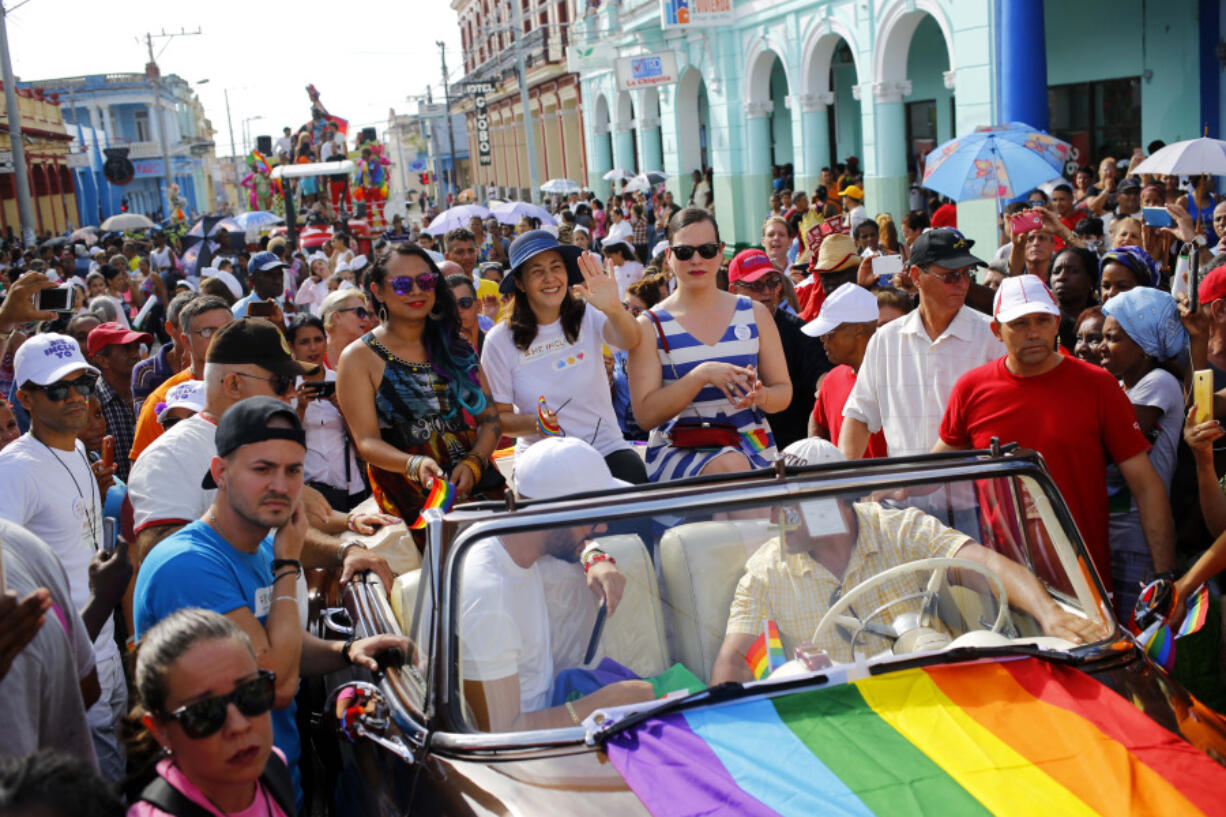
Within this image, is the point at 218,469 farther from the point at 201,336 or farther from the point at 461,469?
the point at 201,336

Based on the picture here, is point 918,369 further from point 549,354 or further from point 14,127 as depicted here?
point 14,127

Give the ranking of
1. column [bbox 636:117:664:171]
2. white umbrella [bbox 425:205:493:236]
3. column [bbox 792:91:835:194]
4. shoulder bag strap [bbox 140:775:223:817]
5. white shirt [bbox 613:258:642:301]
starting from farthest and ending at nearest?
1. column [bbox 636:117:664:171]
2. column [bbox 792:91:835:194]
3. white umbrella [bbox 425:205:493:236]
4. white shirt [bbox 613:258:642:301]
5. shoulder bag strap [bbox 140:775:223:817]

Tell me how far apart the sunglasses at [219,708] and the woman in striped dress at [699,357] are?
2500mm

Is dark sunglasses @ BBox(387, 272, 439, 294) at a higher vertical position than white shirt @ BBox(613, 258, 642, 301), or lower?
higher

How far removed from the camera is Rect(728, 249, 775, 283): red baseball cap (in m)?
7.21

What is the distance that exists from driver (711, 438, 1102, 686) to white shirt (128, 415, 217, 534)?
1954 mm

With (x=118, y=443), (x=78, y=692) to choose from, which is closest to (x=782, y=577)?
(x=78, y=692)

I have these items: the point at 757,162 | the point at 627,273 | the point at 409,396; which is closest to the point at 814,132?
the point at 757,162

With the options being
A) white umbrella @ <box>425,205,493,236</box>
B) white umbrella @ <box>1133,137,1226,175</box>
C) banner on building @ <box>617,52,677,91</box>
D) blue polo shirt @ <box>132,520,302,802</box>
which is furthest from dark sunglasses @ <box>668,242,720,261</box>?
banner on building @ <box>617,52,677,91</box>

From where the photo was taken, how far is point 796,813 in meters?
2.48

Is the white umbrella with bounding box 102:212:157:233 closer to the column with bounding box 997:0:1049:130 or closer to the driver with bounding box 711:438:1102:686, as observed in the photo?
the column with bounding box 997:0:1049:130

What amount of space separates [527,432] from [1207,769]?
10.1 ft

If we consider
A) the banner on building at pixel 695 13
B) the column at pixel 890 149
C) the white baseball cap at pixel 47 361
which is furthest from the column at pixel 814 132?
the white baseball cap at pixel 47 361

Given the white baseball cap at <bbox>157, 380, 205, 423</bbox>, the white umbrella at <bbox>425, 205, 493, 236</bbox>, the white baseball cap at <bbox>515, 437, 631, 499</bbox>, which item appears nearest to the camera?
the white baseball cap at <bbox>515, 437, 631, 499</bbox>
